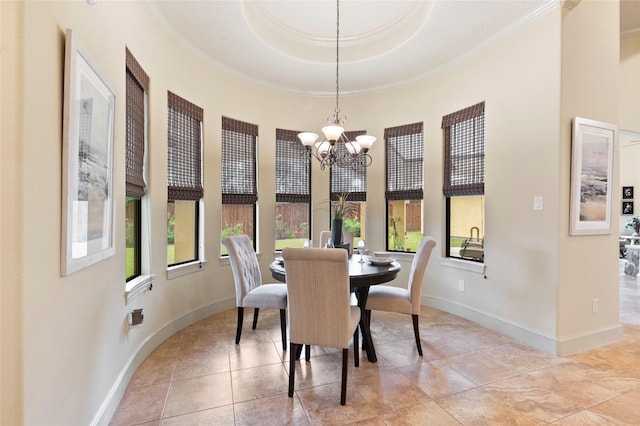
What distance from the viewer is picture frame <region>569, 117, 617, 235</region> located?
2869 mm

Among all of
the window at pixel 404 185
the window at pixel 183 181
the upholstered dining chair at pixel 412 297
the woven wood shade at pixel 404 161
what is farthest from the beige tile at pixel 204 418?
the woven wood shade at pixel 404 161

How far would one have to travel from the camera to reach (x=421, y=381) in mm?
2395

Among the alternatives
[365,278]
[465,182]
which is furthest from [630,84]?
[365,278]

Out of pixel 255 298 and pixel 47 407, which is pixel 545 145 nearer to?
pixel 255 298

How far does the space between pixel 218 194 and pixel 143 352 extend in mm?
1916

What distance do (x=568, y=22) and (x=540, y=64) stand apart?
0.37 m

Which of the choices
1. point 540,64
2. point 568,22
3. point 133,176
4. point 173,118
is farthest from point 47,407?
point 568,22

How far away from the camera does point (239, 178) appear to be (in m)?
4.24

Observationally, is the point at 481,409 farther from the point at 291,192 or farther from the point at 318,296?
the point at 291,192

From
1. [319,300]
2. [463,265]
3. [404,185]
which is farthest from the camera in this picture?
[404,185]

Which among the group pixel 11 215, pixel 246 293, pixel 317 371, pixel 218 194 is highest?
pixel 218 194

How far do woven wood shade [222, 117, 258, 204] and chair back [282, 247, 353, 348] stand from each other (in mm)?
2239

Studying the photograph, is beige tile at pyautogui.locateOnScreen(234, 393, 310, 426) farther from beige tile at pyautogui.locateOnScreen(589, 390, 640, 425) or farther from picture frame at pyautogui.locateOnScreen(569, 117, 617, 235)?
picture frame at pyautogui.locateOnScreen(569, 117, 617, 235)

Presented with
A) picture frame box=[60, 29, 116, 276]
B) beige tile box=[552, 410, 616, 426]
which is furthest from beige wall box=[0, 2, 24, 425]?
beige tile box=[552, 410, 616, 426]
